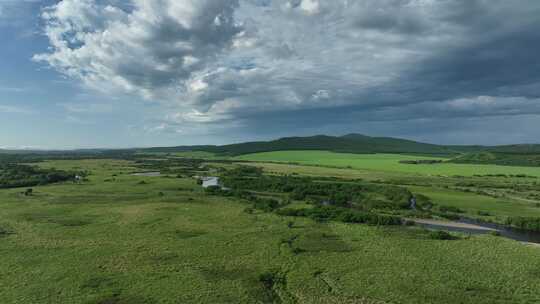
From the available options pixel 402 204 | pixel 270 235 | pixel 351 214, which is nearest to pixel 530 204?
pixel 402 204

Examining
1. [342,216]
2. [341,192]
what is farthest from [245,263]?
[341,192]

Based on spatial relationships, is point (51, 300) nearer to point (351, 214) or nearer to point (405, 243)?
point (405, 243)

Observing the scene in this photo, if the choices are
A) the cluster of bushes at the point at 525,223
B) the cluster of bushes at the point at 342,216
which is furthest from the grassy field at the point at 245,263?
the cluster of bushes at the point at 525,223

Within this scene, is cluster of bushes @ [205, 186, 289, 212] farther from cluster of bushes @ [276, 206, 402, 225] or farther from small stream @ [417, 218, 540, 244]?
small stream @ [417, 218, 540, 244]

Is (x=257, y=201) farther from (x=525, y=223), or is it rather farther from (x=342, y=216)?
(x=525, y=223)

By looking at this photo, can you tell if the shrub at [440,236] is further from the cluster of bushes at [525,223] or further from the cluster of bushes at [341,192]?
the cluster of bushes at [341,192]
